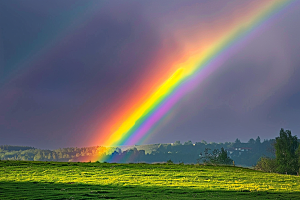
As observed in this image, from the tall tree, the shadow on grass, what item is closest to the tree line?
the tall tree

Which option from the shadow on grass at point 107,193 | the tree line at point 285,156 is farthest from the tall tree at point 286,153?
the shadow on grass at point 107,193

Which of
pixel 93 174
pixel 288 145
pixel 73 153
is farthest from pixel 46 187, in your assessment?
pixel 73 153

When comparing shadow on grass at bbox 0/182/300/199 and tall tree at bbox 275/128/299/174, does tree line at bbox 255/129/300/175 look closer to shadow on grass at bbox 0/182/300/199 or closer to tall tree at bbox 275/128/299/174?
tall tree at bbox 275/128/299/174

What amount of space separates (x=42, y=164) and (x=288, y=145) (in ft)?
373

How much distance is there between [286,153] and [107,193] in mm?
119666

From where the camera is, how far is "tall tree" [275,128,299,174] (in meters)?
119

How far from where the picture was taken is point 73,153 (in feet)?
644

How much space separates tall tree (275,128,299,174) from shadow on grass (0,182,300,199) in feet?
345

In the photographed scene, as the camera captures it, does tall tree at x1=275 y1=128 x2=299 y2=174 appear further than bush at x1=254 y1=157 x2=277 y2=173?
No

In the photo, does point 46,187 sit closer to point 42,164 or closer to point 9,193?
point 9,193

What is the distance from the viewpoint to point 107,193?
23516 millimetres

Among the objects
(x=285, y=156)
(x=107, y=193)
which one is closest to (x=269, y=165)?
(x=285, y=156)

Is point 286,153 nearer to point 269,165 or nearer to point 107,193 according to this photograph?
point 269,165

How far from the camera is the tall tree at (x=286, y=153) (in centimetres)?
11900
